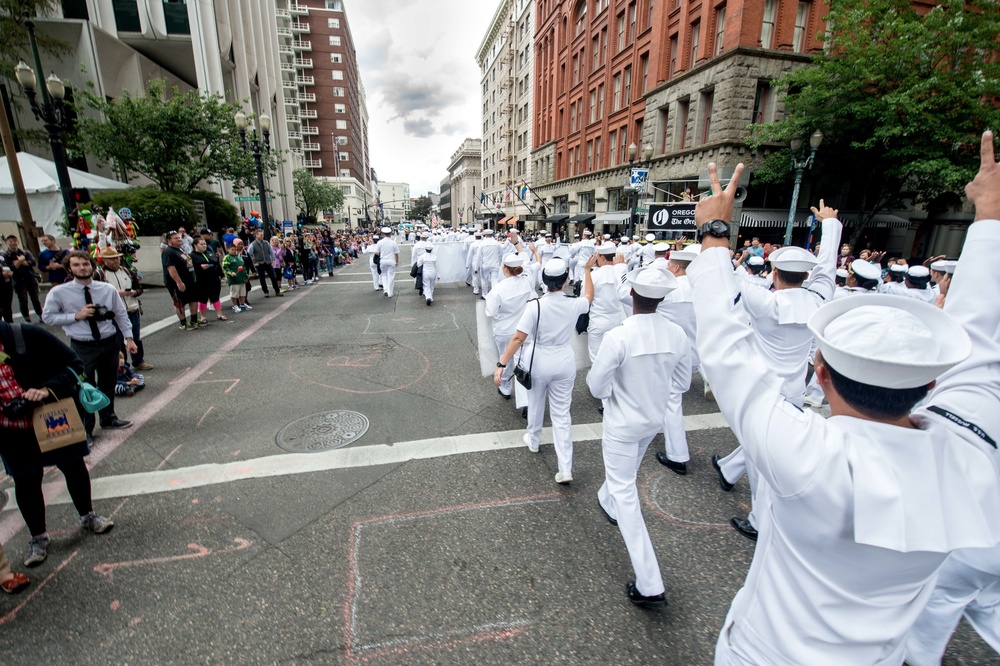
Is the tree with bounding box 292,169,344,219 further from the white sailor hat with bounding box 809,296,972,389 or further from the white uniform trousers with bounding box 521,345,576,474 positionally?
the white sailor hat with bounding box 809,296,972,389

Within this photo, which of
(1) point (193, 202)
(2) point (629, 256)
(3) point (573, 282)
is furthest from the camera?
(1) point (193, 202)

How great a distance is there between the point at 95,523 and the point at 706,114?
27.1 meters

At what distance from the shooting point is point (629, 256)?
12703 mm

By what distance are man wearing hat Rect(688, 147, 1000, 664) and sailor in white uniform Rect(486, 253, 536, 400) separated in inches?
146

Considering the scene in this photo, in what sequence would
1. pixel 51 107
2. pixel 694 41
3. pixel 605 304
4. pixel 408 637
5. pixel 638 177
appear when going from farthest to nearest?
1. pixel 694 41
2. pixel 638 177
3. pixel 51 107
4. pixel 605 304
5. pixel 408 637

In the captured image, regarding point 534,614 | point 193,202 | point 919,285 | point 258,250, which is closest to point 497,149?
point 193,202

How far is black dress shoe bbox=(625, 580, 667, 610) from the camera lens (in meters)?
2.67

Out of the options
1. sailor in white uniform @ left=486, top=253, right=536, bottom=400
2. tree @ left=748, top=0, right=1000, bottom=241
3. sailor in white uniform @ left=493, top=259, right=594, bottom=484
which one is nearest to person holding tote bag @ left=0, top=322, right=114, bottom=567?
sailor in white uniform @ left=493, top=259, right=594, bottom=484

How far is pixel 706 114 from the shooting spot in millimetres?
22844

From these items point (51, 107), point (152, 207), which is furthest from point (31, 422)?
point (152, 207)

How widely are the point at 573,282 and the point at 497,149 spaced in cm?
5605

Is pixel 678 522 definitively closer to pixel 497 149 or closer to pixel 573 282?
pixel 573 282

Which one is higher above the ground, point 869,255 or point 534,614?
point 869,255

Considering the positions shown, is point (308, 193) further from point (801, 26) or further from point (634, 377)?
point (634, 377)
